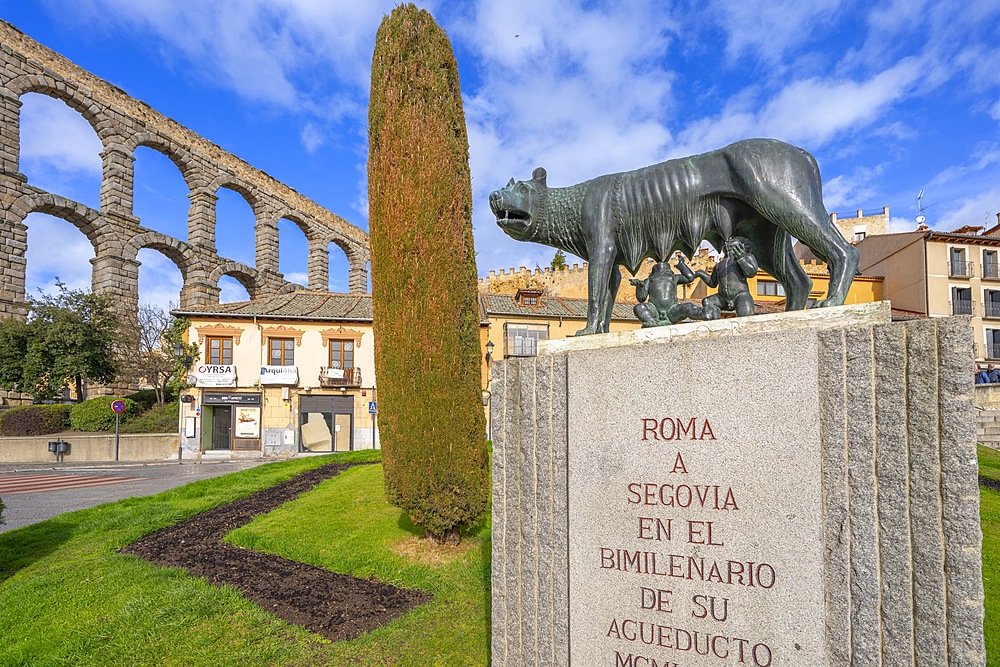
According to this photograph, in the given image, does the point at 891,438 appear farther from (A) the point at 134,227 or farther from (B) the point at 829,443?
(A) the point at 134,227

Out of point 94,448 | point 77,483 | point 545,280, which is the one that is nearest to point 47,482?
point 77,483

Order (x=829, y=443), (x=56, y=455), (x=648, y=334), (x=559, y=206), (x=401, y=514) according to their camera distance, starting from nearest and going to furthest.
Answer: (x=829, y=443) < (x=648, y=334) < (x=559, y=206) < (x=401, y=514) < (x=56, y=455)

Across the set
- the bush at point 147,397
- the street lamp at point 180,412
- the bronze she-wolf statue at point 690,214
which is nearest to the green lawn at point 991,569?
the bronze she-wolf statue at point 690,214

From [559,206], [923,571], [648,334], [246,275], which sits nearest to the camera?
[923,571]

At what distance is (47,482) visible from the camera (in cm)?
1598

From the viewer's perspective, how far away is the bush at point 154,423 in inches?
1029

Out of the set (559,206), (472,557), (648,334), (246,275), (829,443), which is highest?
(246,275)

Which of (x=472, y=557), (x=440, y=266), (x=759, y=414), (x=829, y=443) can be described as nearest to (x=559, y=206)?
(x=759, y=414)

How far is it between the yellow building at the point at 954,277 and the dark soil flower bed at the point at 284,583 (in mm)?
38228

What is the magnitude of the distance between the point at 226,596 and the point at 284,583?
61 centimetres

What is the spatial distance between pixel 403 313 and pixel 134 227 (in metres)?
34.4

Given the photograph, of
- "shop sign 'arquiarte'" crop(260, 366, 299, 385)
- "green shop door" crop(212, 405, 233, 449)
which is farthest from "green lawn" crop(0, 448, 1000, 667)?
"green shop door" crop(212, 405, 233, 449)

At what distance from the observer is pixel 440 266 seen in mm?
6582

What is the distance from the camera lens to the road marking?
47.1ft
